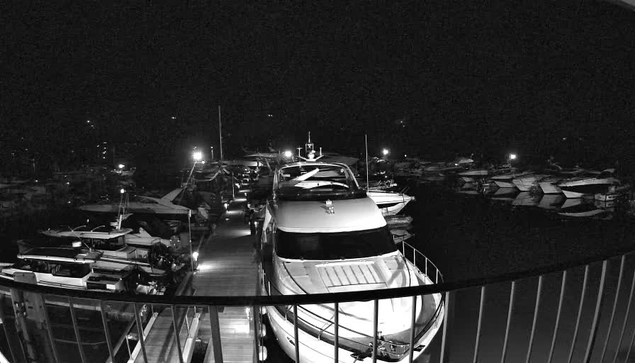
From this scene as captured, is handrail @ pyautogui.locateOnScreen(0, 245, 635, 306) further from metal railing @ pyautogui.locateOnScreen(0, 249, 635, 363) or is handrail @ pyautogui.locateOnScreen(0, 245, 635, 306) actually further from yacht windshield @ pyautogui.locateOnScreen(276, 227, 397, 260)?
yacht windshield @ pyautogui.locateOnScreen(276, 227, 397, 260)

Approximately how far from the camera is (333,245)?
6.43m

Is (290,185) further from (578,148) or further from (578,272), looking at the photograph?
(578,148)

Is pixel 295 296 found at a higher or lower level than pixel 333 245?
higher

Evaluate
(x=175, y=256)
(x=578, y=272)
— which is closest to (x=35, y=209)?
(x=175, y=256)

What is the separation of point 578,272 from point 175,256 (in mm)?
18669

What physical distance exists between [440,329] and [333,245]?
2.35 m

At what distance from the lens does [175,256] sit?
48.4ft

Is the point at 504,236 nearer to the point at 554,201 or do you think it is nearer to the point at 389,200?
the point at 389,200

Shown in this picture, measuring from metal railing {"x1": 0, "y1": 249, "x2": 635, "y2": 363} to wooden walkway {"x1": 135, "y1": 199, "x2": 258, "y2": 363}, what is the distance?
0.05 metres

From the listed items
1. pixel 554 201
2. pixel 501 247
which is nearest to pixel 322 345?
pixel 501 247

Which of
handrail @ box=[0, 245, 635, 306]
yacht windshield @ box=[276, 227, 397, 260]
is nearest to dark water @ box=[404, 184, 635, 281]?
yacht windshield @ box=[276, 227, 397, 260]

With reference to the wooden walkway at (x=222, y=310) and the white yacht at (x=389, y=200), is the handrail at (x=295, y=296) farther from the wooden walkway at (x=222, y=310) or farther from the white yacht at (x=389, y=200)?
the white yacht at (x=389, y=200)

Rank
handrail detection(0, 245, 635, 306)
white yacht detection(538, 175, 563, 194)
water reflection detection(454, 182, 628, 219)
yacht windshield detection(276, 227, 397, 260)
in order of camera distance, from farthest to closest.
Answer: white yacht detection(538, 175, 563, 194), water reflection detection(454, 182, 628, 219), yacht windshield detection(276, 227, 397, 260), handrail detection(0, 245, 635, 306)

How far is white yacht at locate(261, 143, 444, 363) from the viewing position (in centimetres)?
472
